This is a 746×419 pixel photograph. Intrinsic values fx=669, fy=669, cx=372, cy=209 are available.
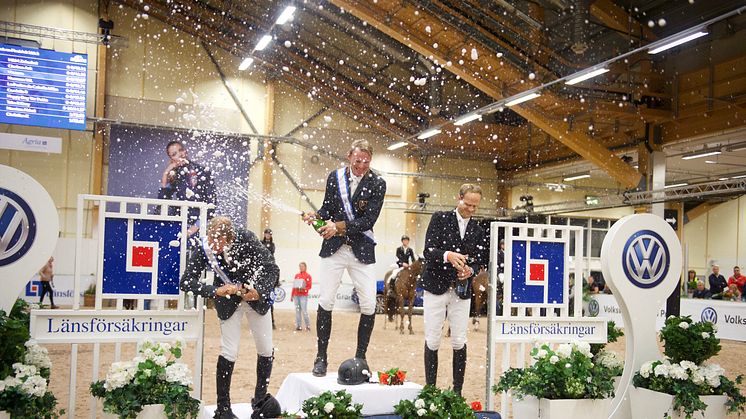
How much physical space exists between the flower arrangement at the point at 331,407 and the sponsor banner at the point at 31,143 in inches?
521

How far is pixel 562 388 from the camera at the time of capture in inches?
160

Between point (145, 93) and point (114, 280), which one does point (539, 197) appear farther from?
point (114, 280)

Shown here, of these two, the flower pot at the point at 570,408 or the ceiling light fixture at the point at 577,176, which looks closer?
the flower pot at the point at 570,408

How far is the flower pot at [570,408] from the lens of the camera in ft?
13.1

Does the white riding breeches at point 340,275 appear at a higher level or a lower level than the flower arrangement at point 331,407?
higher

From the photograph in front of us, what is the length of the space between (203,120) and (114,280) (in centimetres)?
1314

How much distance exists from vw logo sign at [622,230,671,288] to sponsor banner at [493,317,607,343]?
0.43 m

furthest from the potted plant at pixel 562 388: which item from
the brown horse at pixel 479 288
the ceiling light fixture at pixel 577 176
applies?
the ceiling light fixture at pixel 577 176

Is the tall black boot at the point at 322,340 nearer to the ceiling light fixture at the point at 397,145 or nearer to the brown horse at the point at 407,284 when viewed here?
the brown horse at the point at 407,284

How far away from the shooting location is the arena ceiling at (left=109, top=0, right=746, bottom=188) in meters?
12.0

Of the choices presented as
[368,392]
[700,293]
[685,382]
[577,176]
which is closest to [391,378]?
[368,392]

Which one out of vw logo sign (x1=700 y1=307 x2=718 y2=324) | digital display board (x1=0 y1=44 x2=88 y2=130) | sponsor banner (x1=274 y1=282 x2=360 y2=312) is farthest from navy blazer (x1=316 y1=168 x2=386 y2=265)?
sponsor banner (x1=274 y1=282 x2=360 y2=312)

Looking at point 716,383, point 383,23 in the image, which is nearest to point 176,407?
point 716,383

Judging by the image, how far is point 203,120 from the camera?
53.8 ft
